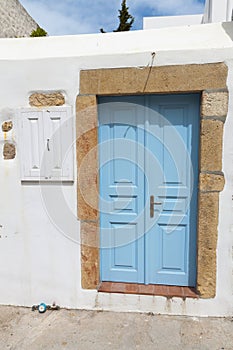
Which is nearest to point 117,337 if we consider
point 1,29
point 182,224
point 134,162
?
point 182,224

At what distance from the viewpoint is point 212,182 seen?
2.48 metres

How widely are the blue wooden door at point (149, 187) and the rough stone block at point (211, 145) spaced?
0.45 ft

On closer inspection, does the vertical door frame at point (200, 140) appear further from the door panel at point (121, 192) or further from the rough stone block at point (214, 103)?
the door panel at point (121, 192)

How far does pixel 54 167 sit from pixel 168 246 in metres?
1.49

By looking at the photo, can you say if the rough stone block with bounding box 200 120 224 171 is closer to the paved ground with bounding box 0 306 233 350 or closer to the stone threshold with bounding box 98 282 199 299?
the stone threshold with bounding box 98 282 199 299

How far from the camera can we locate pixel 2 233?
2.86m

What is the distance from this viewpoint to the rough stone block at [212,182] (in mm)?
2471

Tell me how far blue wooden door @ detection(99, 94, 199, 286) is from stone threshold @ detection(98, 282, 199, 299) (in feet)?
0.18

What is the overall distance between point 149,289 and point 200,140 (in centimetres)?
167

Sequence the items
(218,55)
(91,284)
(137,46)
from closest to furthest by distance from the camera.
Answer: (218,55)
(137,46)
(91,284)

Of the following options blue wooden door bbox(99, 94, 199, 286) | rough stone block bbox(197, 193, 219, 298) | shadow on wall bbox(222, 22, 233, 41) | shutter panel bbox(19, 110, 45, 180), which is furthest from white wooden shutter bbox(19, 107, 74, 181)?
shadow on wall bbox(222, 22, 233, 41)

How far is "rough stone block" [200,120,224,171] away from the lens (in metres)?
2.42

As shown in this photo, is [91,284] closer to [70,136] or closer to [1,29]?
[70,136]

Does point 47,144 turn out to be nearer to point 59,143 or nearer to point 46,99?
point 59,143
